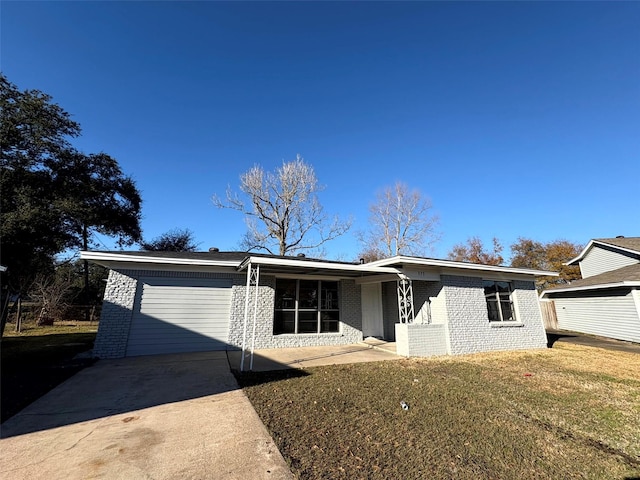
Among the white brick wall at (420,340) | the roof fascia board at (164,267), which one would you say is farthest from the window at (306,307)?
the white brick wall at (420,340)

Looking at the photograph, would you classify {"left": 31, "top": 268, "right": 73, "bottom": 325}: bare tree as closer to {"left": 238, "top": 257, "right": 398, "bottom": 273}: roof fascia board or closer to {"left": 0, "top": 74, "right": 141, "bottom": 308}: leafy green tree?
{"left": 0, "top": 74, "right": 141, "bottom": 308}: leafy green tree

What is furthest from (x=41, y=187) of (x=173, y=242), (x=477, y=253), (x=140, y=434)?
(x=477, y=253)

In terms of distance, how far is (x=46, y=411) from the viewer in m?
3.89

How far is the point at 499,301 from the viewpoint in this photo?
405 inches

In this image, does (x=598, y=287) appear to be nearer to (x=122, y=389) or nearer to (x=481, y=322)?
(x=481, y=322)

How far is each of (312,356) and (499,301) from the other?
7.47 metres

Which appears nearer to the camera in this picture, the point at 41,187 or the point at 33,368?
the point at 33,368

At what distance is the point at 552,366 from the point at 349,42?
13005 mm

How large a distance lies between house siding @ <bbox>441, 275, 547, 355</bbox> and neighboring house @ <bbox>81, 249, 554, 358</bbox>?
0.04 metres

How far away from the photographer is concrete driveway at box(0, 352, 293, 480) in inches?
99.7

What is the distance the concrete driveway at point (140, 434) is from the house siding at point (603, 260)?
76.7 ft

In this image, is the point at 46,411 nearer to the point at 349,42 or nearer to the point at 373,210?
the point at 349,42

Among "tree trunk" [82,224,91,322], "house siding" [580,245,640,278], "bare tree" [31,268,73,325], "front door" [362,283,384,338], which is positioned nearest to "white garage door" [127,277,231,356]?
"front door" [362,283,384,338]

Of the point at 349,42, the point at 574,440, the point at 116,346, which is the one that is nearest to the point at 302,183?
the point at 349,42
